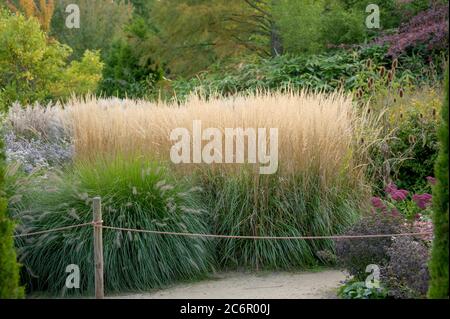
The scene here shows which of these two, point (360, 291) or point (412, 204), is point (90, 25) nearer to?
point (412, 204)

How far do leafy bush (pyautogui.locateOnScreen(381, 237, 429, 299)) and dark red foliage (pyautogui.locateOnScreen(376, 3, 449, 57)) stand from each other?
26.0 ft

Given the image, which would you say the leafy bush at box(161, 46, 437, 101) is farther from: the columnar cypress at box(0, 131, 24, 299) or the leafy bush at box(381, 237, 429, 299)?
the columnar cypress at box(0, 131, 24, 299)

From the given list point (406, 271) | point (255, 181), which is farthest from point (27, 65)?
point (406, 271)

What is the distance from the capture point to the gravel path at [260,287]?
6.55 meters

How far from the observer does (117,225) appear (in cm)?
689

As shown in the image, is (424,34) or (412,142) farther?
(424,34)

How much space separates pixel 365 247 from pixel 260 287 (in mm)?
1103

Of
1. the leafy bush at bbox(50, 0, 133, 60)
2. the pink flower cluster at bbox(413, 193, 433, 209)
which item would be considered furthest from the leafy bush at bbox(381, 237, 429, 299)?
the leafy bush at bbox(50, 0, 133, 60)

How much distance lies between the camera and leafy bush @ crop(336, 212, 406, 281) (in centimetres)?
641

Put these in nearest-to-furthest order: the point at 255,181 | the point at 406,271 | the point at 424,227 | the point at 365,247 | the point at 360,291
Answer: the point at 406,271
the point at 360,291
the point at 365,247
the point at 424,227
the point at 255,181

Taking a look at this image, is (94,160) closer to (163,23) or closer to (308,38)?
(308,38)

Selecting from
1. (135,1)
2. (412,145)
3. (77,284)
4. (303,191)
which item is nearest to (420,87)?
(412,145)

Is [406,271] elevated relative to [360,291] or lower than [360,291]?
elevated

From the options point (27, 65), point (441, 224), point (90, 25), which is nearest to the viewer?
point (441, 224)
